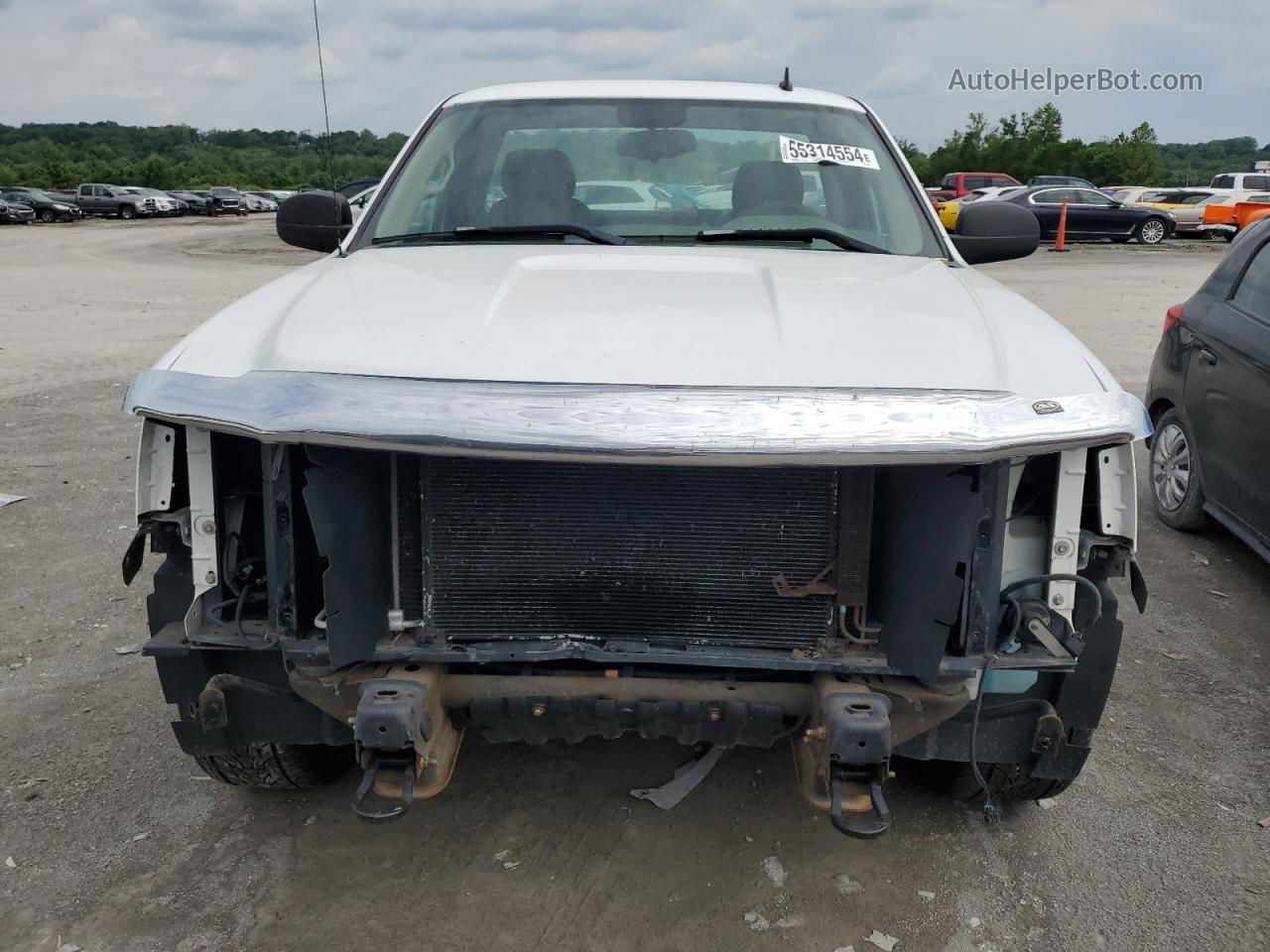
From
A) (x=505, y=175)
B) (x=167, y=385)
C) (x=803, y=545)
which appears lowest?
(x=803, y=545)

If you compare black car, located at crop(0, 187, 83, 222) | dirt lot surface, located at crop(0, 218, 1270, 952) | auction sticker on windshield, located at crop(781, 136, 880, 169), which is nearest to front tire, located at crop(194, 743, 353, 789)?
dirt lot surface, located at crop(0, 218, 1270, 952)

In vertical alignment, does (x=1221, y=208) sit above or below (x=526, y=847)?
above

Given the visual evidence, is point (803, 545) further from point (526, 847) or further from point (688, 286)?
point (526, 847)

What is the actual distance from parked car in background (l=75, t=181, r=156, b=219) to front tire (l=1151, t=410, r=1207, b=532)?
49732 mm

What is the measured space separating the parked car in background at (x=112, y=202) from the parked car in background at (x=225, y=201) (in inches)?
158

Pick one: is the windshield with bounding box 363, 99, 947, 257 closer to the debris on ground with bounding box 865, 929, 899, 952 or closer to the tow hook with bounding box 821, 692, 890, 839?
the tow hook with bounding box 821, 692, 890, 839

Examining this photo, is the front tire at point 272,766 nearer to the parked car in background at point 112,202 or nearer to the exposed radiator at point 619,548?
the exposed radiator at point 619,548

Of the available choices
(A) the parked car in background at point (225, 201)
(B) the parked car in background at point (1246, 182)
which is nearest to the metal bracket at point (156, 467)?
(B) the parked car in background at point (1246, 182)

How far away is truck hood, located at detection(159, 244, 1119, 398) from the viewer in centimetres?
226

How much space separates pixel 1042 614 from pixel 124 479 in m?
5.50

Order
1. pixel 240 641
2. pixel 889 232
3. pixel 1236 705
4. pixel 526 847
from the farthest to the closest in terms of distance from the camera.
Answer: pixel 1236 705, pixel 889 232, pixel 526 847, pixel 240 641

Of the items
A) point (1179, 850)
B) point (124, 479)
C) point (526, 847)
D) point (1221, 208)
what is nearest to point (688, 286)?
point (526, 847)

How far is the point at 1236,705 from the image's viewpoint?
12.7 ft

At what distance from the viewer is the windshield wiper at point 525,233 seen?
3.40 meters
